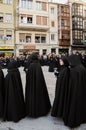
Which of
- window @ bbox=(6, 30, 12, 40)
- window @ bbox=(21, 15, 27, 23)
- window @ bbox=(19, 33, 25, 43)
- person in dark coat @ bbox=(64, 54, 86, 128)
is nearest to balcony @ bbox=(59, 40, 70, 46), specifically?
window @ bbox=(19, 33, 25, 43)

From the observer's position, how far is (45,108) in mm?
7746

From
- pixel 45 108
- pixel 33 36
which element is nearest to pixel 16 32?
pixel 33 36

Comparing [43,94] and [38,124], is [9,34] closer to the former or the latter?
[43,94]

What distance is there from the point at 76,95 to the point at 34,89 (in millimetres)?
1436

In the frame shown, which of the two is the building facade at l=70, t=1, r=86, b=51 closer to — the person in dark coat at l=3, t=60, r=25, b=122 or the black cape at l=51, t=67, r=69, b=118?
the person in dark coat at l=3, t=60, r=25, b=122

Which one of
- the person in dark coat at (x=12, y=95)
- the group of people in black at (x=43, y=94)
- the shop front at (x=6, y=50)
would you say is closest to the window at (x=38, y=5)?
the shop front at (x=6, y=50)

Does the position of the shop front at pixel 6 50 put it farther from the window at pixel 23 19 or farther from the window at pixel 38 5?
the window at pixel 38 5

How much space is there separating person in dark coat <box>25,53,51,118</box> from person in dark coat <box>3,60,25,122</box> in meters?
0.29

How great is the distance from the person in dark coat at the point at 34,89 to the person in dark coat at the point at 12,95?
0.96 feet

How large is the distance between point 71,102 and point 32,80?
146cm

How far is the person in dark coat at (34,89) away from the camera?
7.34 meters

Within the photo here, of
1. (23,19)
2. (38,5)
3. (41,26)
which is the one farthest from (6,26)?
(38,5)

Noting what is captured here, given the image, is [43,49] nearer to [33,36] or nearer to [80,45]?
[33,36]

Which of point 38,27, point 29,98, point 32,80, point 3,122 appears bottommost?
point 3,122
